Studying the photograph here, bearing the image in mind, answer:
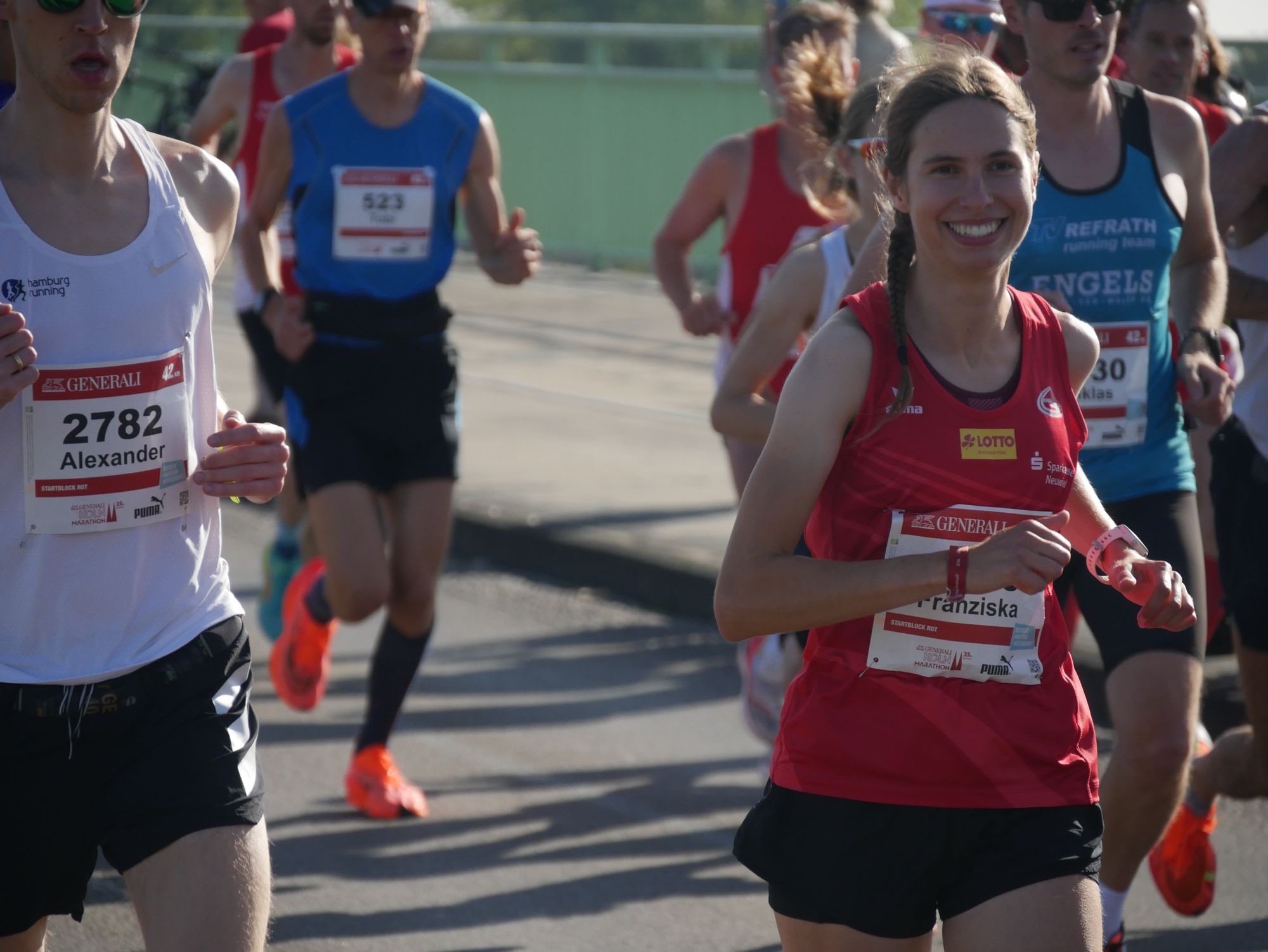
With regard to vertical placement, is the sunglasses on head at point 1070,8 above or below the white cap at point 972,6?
above

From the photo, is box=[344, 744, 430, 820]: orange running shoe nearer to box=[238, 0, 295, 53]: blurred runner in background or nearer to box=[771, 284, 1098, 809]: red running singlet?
box=[771, 284, 1098, 809]: red running singlet

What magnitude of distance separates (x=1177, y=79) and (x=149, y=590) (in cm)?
354

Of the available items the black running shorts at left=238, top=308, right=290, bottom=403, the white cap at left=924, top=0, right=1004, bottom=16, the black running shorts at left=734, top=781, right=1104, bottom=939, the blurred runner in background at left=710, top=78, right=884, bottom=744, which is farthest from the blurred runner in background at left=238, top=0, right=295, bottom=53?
the black running shorts at left=734, top=781, right=1104, bottom=939

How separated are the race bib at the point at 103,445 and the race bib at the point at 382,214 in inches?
97.2

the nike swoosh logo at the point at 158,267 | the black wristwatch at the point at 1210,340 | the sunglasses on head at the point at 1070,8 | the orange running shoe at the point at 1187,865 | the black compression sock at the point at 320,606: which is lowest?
the black compression sock at the point at 320,606

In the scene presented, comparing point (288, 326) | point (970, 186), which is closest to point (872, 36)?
point (288, 326)

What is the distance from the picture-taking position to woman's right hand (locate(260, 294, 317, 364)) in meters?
5.25

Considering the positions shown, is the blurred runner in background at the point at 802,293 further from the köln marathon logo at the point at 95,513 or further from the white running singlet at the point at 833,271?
the köln marathon logo at the point at 95,513

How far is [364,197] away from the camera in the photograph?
17.9ft

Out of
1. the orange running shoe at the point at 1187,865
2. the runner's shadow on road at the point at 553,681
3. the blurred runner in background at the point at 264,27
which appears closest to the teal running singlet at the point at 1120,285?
the orange running shoe at the point at 1187,865

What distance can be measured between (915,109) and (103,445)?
4.52 ft

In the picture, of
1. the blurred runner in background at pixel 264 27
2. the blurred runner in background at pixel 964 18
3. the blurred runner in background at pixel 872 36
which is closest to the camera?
the blurred runner in background at pixel 964 18

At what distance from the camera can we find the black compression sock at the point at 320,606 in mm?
5930

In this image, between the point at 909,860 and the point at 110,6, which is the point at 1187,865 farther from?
the point at 110,6
